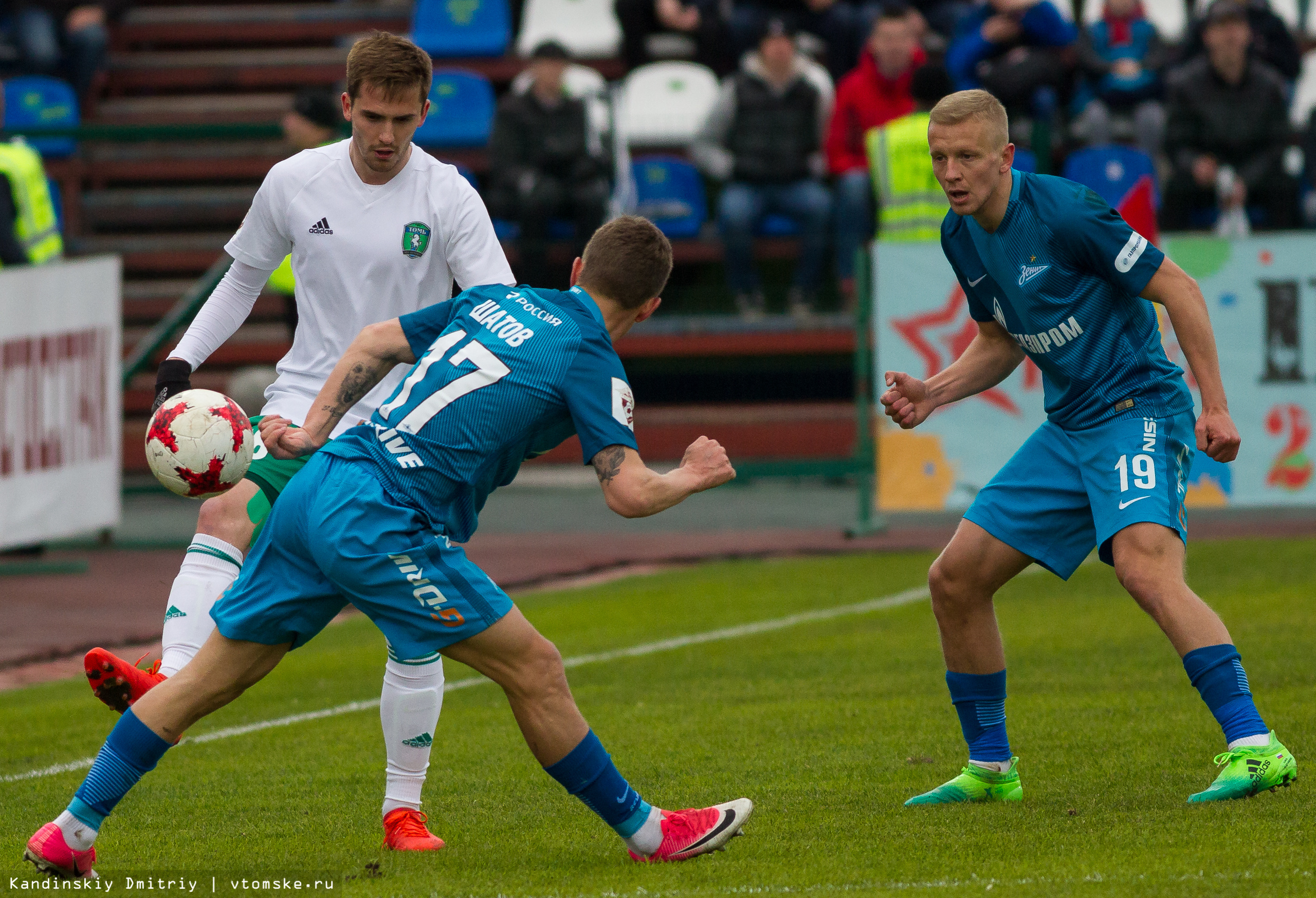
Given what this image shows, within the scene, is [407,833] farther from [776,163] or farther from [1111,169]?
[1111,169]

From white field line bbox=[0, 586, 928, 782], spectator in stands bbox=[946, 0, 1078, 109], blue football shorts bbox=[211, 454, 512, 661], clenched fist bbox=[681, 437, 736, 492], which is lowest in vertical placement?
white field line bbox=[0, 586, 928, 782]

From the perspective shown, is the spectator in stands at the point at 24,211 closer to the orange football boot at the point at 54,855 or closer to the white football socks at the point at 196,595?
the white football socks at the point at 196,595

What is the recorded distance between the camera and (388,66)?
→ 210 inches

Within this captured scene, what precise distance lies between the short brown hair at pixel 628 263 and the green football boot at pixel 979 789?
1881mm

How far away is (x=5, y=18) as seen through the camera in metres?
17.7

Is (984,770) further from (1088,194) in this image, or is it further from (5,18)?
(5,18)

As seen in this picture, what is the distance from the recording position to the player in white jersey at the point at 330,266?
5.55m

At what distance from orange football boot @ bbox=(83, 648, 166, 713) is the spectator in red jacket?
9509 millimetres

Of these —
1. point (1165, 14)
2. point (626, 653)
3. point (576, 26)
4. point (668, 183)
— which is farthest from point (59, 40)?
point (626, 653)

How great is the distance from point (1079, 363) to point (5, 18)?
588 inches

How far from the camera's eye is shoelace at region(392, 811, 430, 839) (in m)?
5.06

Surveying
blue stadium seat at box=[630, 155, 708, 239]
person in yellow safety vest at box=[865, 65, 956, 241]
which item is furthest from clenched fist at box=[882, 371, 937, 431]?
blue stadium seat at box=[630, 155, 708, 239]

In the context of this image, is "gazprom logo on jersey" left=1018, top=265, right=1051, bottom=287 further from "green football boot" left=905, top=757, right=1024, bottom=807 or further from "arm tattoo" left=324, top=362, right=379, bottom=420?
"arm tattoo" left=324, top=362, right=379, bottom=420

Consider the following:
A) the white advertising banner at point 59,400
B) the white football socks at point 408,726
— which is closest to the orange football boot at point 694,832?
the white football socks at point 408,726
